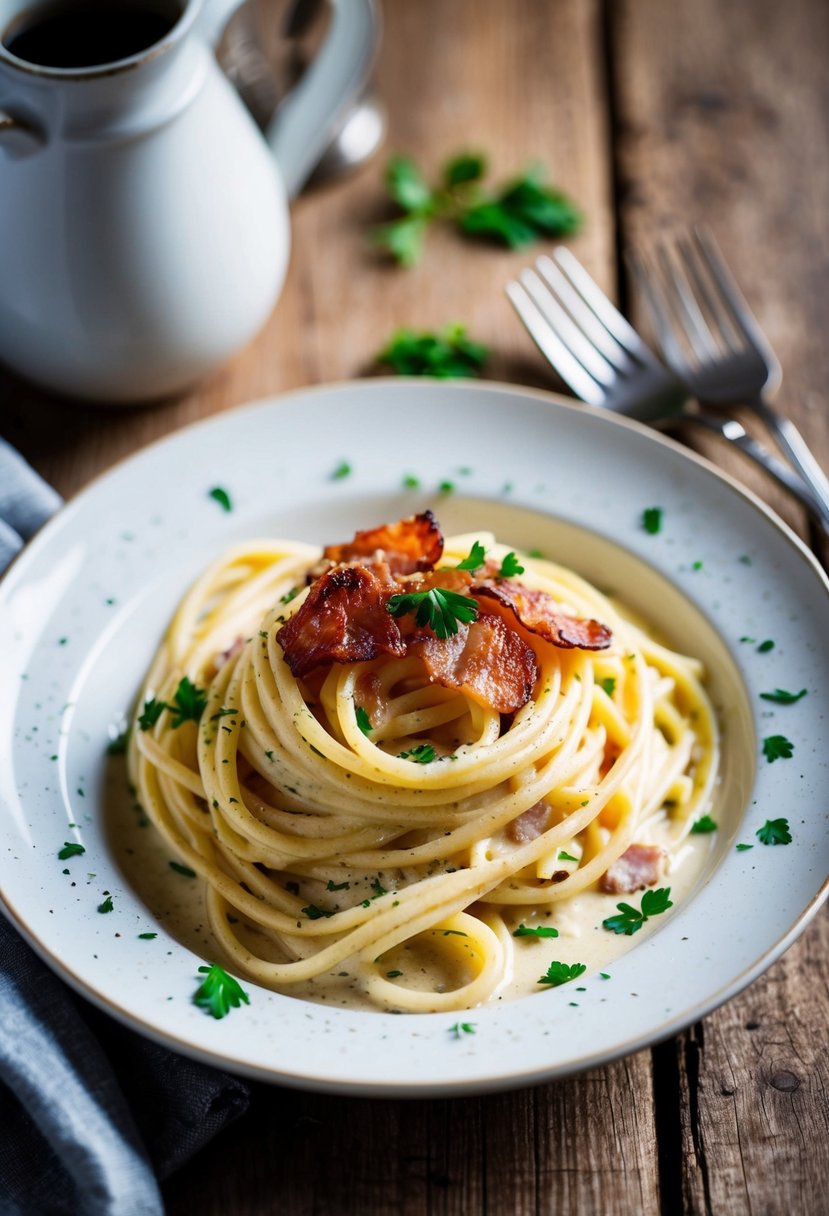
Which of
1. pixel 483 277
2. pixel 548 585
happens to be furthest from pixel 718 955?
pixel 483 277

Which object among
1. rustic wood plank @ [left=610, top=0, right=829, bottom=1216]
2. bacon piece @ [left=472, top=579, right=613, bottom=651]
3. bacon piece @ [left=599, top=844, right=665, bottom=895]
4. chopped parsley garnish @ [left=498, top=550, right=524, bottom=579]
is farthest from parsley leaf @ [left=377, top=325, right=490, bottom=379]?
bacon piece @ [left=599, top=844, right=665, bottom=895]

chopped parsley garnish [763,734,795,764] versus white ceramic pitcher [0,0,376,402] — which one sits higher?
white ceramic pitcher [0,0,376,402]

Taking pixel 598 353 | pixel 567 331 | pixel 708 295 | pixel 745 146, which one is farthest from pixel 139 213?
pixel 745 146

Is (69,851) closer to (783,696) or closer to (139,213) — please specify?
(783,696)

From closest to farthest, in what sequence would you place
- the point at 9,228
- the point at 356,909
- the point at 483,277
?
1. the point at 356,909
2. the point at 9,228
3. the point at 483,277

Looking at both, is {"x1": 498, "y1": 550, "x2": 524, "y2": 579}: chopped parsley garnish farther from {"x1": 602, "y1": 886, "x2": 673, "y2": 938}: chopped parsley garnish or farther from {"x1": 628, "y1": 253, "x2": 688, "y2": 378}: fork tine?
{"x1": 628, "y1": 253, "x2": 688, "y2": 378}: fork tine

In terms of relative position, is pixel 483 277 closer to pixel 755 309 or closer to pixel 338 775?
pixel 755 309
